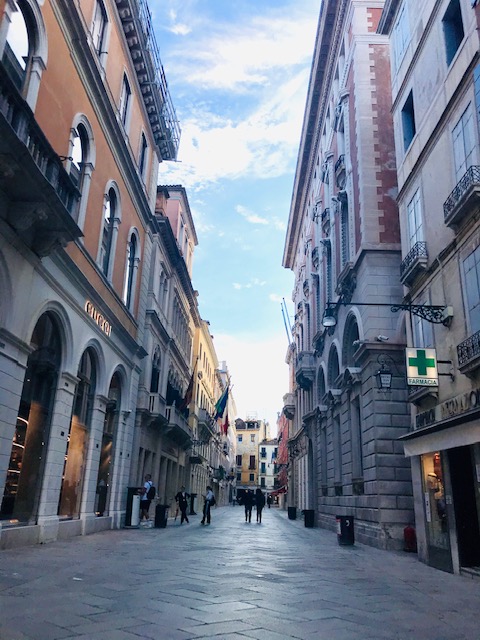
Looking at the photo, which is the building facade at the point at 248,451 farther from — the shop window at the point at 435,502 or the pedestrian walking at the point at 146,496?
the shop window at the point at 435,502

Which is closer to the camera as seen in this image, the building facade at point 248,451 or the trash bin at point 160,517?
the trash bin at point 160,517

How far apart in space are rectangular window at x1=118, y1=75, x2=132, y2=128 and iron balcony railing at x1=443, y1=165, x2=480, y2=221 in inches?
511

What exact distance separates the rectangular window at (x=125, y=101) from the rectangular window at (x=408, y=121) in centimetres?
1002

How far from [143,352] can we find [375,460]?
11.1 m

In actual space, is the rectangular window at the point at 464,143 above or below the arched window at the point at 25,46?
below

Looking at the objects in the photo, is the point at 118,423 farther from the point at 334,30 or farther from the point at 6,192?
the point at 334,30

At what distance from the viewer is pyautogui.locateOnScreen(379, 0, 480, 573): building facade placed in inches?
415

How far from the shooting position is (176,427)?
98.4 feet

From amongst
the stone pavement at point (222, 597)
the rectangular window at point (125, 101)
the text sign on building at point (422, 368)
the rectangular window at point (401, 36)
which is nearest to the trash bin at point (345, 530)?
the stone pavement at point (222, 597)

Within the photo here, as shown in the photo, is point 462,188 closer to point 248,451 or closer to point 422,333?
point 422,333

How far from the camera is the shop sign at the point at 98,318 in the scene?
1628 centimetres

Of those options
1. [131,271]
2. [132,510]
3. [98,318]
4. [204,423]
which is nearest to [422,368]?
[98,318]

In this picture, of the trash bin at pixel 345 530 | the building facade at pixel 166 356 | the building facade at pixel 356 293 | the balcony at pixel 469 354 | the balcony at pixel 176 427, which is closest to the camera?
the balcony at pixel 469 354

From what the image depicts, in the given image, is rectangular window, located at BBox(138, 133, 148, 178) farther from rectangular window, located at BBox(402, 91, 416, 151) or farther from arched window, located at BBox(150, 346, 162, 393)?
rectangular window, located at BBox(402, 91, 416, 151)
